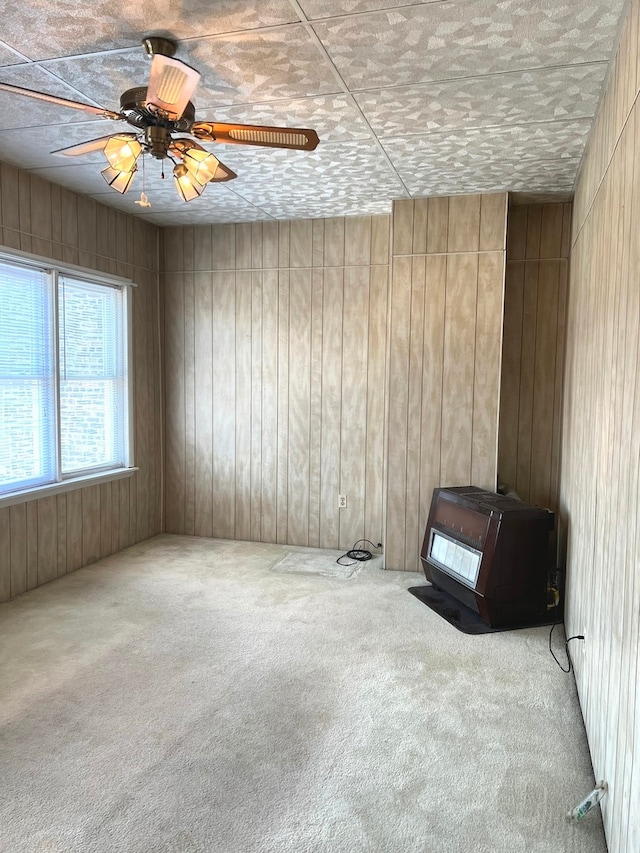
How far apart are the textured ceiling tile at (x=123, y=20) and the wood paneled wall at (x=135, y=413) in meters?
1.62

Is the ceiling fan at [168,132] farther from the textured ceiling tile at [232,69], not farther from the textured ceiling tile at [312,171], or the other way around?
the textured ceiling tile at [312,171]

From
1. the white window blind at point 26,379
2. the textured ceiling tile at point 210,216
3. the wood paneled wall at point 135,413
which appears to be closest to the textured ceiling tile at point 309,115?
the textured ceiling tile at point 210,216

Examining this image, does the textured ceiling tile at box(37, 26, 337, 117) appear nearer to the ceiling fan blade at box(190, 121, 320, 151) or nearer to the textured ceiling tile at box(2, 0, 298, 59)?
the textured ceiling tile at box(2, 0, 298, 59)

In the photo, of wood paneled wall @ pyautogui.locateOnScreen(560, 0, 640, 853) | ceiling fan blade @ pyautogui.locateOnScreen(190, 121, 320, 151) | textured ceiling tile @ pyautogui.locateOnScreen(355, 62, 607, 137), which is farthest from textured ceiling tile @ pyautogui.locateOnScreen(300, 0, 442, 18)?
wood paneled wall @ pyautogui.locateOnScreen(560, 0, 640, 853)

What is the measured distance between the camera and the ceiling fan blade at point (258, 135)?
6.81ft

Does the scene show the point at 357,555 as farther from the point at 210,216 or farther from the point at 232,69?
A: the point at 232,69

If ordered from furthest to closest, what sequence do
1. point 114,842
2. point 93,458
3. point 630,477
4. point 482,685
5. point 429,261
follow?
point 93,458, point 429,261, point 482,685, point 114,842, point 630,477

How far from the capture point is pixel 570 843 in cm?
176

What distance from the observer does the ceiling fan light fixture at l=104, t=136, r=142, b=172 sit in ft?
7.29

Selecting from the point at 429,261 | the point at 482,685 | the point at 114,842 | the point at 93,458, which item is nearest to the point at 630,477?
the point at 482,685

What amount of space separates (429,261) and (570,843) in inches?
130

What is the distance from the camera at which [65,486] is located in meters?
3.95

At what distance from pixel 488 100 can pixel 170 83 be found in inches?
56.5

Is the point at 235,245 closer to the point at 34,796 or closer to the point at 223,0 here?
the point at 223,0
